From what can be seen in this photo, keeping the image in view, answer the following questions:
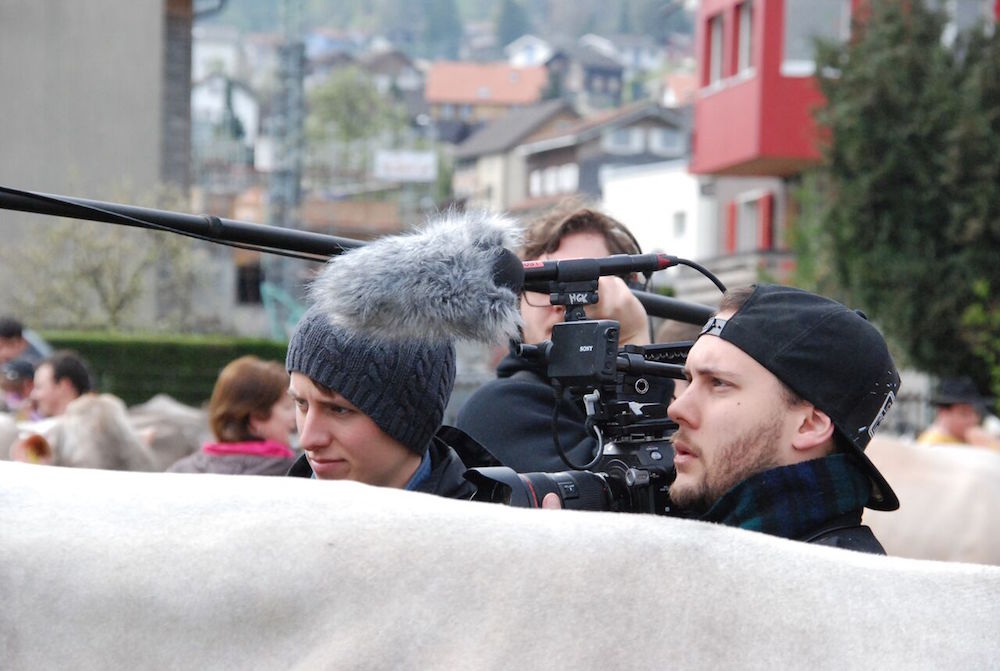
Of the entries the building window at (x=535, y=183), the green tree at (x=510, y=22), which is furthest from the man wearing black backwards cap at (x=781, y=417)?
the green tree at (x=510, y=22)

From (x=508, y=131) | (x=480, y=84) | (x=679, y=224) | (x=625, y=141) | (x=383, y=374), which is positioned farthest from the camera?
(x=480, y=84)

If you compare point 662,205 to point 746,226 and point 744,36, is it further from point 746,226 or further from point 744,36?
point 744,36

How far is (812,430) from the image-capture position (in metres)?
2.33

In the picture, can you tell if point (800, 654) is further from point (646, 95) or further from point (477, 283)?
point (646, 95)

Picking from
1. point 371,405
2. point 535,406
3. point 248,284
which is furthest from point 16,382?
point 248,284

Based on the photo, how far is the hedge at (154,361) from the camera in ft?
81.6

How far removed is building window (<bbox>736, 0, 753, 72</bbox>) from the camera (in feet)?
84.5

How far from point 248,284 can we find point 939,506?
156ft

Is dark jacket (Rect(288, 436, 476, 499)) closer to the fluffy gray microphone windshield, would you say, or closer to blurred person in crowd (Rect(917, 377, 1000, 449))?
the fluffy gray microphone windshield

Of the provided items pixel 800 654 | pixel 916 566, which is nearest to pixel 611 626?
pixel 800 654

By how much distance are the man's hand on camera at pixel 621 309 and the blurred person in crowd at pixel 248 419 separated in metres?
1.95

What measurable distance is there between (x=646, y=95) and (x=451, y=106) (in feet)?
60.6

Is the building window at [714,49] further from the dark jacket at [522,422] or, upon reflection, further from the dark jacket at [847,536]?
the dark jacket at [847,536]

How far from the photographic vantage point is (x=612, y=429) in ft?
8.25
